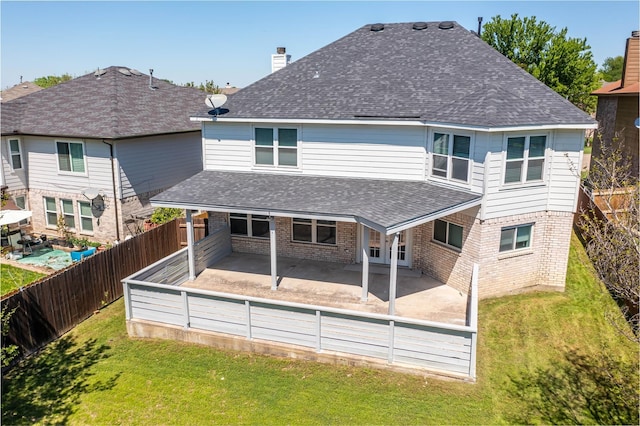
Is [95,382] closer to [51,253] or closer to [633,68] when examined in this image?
[51,253]

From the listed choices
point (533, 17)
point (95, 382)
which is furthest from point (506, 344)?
point (533, 17)

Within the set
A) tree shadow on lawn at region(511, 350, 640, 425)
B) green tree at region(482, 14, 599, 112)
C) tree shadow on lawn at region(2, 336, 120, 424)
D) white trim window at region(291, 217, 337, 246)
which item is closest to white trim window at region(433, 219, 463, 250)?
white trim window at region(291, 217, 337, 246)

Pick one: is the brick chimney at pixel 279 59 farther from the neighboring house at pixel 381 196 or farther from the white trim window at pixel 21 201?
the white trim window at pixel 21 201

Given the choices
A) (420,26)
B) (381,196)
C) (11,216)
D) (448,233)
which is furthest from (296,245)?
(420,26)

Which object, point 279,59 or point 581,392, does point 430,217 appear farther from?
point 279,59

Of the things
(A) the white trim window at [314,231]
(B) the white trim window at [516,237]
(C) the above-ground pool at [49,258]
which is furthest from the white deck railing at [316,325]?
(C) the above-ground pool at [49,258]

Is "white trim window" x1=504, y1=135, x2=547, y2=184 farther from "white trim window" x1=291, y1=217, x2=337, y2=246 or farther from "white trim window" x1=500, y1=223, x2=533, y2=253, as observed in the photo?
"white trim window" x1=291, y1=217, x2=337, y2=246

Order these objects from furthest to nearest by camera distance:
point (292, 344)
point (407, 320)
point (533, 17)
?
point (533, 17) → point (292, 344) → point (407, 320)
